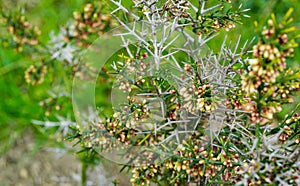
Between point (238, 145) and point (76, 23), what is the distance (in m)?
0.79

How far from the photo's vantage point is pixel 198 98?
106 centimetres

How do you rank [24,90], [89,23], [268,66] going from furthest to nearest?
[24,90] < [89,23] < [268,66]

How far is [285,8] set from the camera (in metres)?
2.28

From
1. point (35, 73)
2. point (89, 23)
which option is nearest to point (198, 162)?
point (89, 23)

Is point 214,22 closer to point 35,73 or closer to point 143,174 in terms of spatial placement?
point 143,174

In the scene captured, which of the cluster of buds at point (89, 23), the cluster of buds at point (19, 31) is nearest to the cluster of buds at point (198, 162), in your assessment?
the cluster of buds at point (89, 23)

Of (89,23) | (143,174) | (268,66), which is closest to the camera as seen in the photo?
(268,66)

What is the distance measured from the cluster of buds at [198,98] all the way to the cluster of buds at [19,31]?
34.2 inches

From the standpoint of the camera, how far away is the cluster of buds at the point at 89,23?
1590mm

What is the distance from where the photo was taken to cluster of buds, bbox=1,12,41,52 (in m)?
1.70

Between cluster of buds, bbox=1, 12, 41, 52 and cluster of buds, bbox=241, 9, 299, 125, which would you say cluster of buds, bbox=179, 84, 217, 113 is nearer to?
cluster of buds, bbox=241, 9, 299, 125

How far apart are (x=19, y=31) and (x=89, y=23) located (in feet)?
1.00

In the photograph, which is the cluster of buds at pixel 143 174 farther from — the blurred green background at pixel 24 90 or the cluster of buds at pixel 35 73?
the blurred green background at pixel 24 90

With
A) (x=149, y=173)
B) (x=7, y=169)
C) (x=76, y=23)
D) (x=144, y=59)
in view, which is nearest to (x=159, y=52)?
(x=144, y=59)
